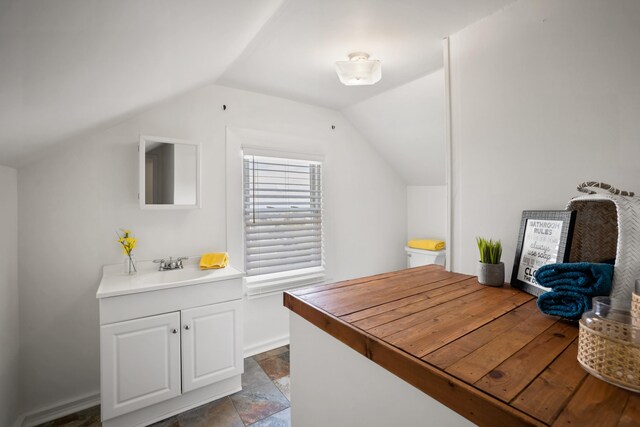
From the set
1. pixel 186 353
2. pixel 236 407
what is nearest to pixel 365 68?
pixel 186 353

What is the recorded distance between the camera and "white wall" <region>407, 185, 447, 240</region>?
10.2ft

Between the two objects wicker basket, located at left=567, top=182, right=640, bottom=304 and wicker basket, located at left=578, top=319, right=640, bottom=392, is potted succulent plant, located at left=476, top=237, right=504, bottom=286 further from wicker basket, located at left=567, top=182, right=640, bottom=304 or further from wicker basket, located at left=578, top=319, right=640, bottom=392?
wicker basket, located at left=578, top=319, right=640, bottom=392

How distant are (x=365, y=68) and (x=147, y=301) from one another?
6.29 ft

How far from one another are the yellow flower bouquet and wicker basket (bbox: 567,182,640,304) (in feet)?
7.82

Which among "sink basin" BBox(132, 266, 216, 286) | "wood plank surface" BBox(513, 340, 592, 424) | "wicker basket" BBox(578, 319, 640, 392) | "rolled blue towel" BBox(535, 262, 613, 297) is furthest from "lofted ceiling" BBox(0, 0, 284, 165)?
"rolled blue towel" BBox(535, 262, 613, 297)

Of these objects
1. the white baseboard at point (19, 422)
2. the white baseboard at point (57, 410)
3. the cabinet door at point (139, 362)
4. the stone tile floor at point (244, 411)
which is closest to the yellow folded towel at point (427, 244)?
the stone tile floor at point (244, 411)

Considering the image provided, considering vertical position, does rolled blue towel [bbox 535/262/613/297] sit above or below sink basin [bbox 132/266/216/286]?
above

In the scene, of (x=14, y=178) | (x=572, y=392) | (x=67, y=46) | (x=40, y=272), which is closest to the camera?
(x=572, y=392)

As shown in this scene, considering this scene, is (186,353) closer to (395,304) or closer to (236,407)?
(236,407)

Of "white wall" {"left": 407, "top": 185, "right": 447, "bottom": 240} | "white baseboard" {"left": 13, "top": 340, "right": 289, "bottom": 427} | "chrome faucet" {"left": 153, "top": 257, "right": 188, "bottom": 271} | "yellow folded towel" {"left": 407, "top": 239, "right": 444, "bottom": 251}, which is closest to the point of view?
"white baseboard" {"left": 13, "top": 340, "right": 289, "bottom": 427}

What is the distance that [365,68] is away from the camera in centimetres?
178

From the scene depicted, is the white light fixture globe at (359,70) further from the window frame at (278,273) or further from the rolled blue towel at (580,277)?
the rolled blue towel at (580,277)

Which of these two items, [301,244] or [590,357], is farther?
[301,244]

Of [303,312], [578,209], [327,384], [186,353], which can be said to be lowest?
[186,353]
